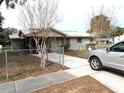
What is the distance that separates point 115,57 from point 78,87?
8.52ft

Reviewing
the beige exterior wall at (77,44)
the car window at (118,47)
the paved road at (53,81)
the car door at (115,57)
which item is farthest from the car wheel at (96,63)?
the beige exterior wall at (77,44)

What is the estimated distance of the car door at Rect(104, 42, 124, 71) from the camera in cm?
681

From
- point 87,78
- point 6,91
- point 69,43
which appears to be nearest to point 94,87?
point 87,78

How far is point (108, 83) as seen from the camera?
6398 mm

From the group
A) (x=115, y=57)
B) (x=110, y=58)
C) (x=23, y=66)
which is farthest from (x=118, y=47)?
(x=23, y=66)

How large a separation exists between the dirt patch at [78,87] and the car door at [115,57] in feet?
4.75

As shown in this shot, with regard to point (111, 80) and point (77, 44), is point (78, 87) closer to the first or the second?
point (111, 80)

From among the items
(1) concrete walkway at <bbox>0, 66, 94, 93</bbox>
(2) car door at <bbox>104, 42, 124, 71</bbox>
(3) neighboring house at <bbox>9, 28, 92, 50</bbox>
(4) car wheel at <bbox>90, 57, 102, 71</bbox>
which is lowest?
(1) concrete walkway at <bbox>0, 66, 94, 93</bbox>

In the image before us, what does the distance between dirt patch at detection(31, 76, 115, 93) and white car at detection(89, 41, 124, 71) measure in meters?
1.48

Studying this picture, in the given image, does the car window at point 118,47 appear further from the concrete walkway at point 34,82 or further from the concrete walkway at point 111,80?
the concrete walkway at point 34,82

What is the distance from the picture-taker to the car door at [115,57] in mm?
6807

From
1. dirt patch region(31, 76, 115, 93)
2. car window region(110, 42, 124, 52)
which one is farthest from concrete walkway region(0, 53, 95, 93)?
car window region(110, 42, 124, 52)

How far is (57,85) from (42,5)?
5.75 m

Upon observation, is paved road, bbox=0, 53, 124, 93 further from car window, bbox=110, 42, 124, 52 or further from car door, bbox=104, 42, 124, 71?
car window, bbox=110, 42, 124, 52
